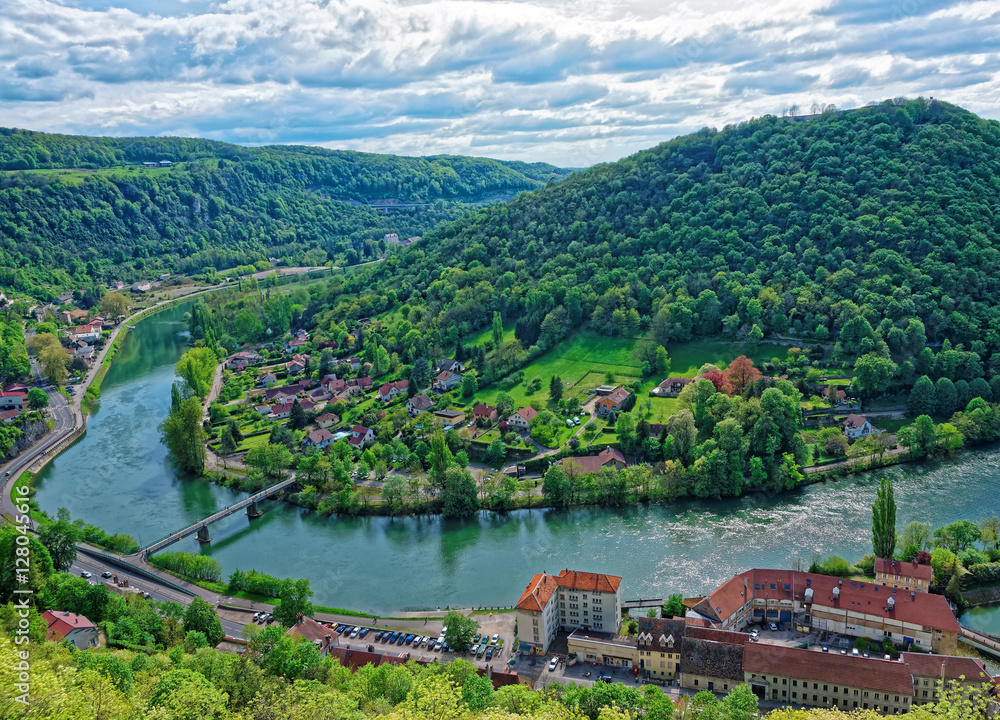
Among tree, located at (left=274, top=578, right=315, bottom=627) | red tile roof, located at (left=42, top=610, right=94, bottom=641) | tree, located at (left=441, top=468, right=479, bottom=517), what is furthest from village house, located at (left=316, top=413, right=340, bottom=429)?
red tile roof, located at (left=42, top=610, right=94, bottom=641)

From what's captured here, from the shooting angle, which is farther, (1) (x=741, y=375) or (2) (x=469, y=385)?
(2) (x=469, y=385)

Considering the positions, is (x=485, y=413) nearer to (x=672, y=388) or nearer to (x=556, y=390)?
(x=556, y=390)

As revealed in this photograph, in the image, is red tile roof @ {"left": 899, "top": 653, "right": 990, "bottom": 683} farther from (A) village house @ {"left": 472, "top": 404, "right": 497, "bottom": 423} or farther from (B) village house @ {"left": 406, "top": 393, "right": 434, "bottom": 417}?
(B) village house @ {"left": 406, "top": 393, "right": 434, "bottom": 417}

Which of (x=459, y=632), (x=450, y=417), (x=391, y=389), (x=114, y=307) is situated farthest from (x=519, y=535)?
(x=114, y=307)

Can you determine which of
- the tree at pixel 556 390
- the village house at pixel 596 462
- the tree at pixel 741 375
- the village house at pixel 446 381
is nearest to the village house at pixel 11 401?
the village house at pixel 446 381

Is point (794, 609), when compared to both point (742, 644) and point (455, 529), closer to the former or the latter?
point (742, 644)
